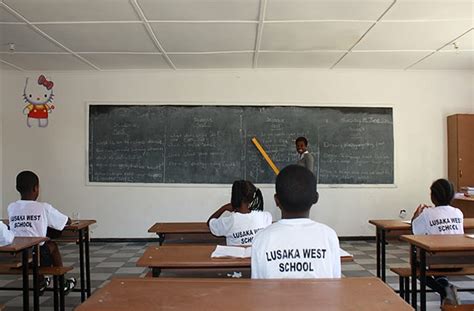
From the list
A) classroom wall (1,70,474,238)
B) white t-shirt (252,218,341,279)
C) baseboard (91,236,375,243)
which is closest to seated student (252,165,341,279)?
white t-shirt (252,218,341,279)

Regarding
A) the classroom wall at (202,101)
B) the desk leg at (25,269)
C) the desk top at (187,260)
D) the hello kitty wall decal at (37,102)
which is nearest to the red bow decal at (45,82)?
the hello kitty wall decal at (37,102)

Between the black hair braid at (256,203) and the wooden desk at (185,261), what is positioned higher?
the black hair braid at (256,203)

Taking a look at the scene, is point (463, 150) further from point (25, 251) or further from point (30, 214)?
point (25, 251)

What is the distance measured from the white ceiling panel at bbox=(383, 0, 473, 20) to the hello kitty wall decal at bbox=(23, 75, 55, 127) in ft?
15.6

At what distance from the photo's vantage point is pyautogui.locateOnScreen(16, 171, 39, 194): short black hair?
123 inches

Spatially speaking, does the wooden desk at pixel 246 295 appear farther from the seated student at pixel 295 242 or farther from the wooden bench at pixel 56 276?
the wooden bench at pixel 56 276

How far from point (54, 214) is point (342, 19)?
3.18 m

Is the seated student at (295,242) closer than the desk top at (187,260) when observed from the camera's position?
Yes

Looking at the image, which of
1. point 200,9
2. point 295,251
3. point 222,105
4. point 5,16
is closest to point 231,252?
point 295,251

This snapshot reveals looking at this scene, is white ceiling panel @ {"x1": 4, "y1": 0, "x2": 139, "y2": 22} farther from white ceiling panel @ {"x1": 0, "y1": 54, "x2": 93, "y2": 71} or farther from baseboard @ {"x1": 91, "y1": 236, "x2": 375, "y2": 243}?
baseboard @ {"x1": 91, "y1": 236, "x2": 375, "y2": 243}

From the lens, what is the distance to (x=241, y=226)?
268cm

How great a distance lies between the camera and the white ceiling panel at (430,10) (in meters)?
3.74

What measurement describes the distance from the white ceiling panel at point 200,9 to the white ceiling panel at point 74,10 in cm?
21

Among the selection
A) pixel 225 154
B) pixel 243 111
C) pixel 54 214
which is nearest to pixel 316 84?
pixel 243 111
